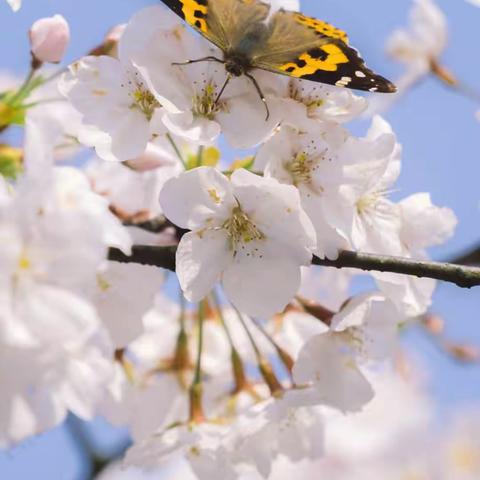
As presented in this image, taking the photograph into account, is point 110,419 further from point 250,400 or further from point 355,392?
point 355,392

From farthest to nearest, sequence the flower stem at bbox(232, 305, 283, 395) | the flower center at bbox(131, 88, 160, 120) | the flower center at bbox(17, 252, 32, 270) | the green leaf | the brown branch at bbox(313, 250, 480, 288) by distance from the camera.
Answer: the flower stem at bbox(232, 305, 283, 395) < the green leaf < the flower center at bbox(131, 88, 160, 120) < the brown branch at bbox(313, 250, 480, 288) < the flower center at bbox(17, 252, 32, 270)

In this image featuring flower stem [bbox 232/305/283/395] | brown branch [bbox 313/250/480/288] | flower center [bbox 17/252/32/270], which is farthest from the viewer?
flower stem [bbox 232/305/283/395]

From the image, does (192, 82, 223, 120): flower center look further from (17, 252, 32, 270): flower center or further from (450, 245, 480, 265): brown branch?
(450, 245, 480, 265): brown branch

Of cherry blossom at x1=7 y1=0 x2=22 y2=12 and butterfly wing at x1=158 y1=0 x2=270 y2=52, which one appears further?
butterfly wing at x1=158 y1=0 x2=270 y2=52

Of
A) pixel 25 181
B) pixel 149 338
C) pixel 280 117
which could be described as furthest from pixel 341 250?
pixel 149 338

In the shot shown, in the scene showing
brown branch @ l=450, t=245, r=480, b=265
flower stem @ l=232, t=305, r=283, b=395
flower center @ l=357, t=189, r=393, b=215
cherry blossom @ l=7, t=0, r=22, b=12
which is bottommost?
flower stem @ l=232, t=305, r=283, b=395

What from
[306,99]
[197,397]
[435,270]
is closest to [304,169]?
[306,99]

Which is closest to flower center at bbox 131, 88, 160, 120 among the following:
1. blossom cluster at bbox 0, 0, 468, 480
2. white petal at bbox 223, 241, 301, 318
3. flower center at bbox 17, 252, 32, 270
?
blossom cluster at bbox 0, 0, 468, 480
